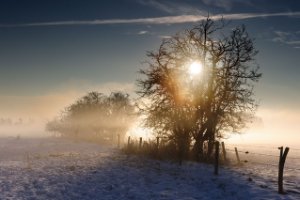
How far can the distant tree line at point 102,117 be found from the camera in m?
78.1

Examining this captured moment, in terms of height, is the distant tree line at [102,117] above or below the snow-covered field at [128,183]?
above

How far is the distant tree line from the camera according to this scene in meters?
78.1

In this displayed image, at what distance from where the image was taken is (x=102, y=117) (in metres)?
79.1

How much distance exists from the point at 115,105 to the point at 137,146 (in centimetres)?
4737

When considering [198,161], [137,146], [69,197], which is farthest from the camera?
[137,146]

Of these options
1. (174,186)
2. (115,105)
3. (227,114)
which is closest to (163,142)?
(227,114)

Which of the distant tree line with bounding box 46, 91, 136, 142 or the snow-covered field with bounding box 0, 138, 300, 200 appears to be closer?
the snow-covered field with bounding box 0, 138, 300, 200

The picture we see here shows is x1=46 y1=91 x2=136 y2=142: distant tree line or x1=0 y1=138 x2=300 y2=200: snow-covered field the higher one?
x1=46 y1=91 x2=136 y2=142: distant tree line

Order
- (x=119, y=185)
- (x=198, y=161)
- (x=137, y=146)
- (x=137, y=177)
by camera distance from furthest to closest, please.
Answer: (x=137, y=146) < (x=198, y=161) < (x=137, y=177) < (x=119, y=185)

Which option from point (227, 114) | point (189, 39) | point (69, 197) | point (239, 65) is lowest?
point (69, 197)

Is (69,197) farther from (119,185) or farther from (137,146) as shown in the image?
(137,146)

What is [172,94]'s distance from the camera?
2998 centimetres

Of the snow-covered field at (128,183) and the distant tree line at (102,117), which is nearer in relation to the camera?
the snow-covered field at (128,183)

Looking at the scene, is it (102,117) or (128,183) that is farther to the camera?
(102,117)
